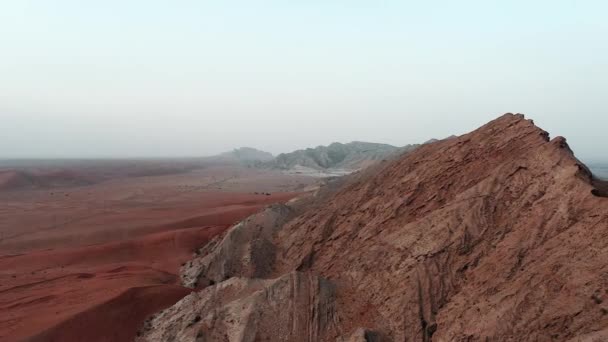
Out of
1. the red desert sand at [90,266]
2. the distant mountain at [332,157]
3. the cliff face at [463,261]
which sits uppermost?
the distant mountain at [332,157]

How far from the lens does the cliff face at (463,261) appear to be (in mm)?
8578

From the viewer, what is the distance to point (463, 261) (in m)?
10.5

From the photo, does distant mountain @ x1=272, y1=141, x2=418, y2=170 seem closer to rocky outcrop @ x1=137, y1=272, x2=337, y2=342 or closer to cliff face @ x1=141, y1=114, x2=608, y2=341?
cliff face @ x1=141, y1=114, x2=608, y2=341

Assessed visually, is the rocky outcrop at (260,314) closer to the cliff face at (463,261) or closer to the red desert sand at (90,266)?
the cliff face at (463,261)

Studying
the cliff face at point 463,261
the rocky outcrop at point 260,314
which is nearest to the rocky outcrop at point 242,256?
the cliff face at point 463,261

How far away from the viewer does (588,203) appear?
383 inches

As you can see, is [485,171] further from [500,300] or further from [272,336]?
[272,336]

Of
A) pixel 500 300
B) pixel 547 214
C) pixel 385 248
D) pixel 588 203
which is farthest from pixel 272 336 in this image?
pixel 588 203

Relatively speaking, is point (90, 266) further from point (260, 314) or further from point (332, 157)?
point (332, 157)

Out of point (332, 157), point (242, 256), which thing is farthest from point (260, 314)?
point (332, 157)

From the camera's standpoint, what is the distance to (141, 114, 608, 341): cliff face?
8.58m

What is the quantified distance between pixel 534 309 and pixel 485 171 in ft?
17.5

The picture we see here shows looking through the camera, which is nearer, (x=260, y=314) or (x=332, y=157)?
(x=260, y=314)

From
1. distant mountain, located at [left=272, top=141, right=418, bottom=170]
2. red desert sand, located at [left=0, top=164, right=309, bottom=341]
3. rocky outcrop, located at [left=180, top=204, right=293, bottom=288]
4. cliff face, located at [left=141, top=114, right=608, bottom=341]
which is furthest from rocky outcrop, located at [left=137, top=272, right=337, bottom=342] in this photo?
distant mountain, located at [left=272, top=141, right=418, bottom=170]
